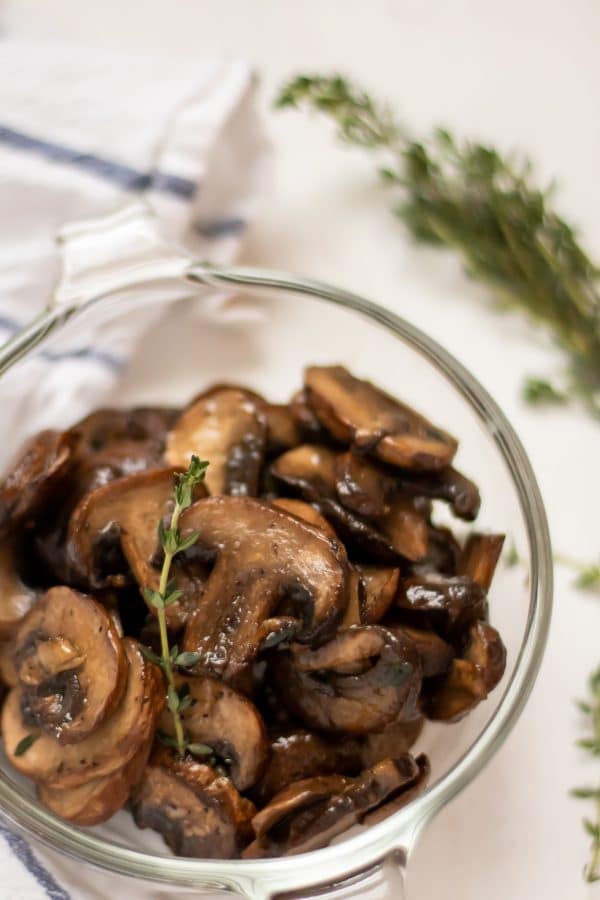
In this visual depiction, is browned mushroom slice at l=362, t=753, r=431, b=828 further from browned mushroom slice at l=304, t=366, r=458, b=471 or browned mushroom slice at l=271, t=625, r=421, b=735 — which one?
browned mushroom slice at l=304, t=366, r=458, b=471

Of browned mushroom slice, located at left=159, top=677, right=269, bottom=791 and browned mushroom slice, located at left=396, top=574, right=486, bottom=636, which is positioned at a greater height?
browned mushroom slice, located at left=396, top=574, right=486, bottom=636

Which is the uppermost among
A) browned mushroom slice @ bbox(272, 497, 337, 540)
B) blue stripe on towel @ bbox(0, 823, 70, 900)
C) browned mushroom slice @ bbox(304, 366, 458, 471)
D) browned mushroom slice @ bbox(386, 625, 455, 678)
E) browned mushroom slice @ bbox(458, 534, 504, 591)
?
browned mushroom slice @ bbox(304, 366, 458, 471)

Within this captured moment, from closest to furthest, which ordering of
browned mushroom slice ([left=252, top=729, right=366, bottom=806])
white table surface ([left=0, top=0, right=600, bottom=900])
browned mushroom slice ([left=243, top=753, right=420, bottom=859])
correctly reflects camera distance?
browned mushroom slice ([left=243, top=753, right=420, bottom=859])
browned mushroom slice ([left=252, top=729, right=366, bottom=806])
white table surface ([left=0, top=0, right=600, bottom=900])

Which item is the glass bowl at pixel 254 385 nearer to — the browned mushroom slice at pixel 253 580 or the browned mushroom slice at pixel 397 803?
the browned mushroom slice at pixel 397 803

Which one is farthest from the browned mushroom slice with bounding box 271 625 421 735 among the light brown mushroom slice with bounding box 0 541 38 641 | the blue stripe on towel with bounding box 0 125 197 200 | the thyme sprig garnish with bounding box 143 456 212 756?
the blue stripe on towel with bounding box 0 125 197 200

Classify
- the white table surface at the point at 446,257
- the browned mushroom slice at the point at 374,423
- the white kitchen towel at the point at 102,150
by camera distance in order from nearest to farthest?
the browned mushroom slice at the point at 374,423
the white table surface at the point at 446,257
the white kitchen towel at the point at 102,150

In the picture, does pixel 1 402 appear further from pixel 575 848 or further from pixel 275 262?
pixel 575 848

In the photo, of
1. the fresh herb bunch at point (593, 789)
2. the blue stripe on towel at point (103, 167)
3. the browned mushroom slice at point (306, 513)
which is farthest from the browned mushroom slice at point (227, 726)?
the blue stripe on towel at point (103, 167)
